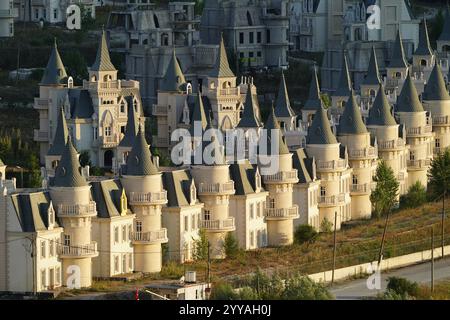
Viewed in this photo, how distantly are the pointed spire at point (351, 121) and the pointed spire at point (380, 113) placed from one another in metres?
2.55

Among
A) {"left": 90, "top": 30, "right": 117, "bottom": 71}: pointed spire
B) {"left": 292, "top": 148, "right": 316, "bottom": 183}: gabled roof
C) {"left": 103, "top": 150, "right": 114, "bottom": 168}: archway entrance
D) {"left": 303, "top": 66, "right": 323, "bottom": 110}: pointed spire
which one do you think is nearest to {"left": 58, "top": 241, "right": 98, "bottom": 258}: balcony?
{"left": 292, "top": 148, "right": 316, "bottom": 183}: gabled roof

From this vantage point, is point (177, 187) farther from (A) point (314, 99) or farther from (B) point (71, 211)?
(A) point (314, 99)

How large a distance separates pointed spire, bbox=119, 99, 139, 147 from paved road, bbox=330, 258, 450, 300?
34.9ft

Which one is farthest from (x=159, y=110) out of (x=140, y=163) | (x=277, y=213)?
(x=140, y=163)

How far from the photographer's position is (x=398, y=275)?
8581cm

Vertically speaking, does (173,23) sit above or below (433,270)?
above

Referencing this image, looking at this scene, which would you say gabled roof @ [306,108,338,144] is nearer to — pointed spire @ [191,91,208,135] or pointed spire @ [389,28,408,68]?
pointed spire @ [191,91,208,135]

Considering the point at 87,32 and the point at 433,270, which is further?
the point at 87,32

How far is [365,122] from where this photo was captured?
329 feet
